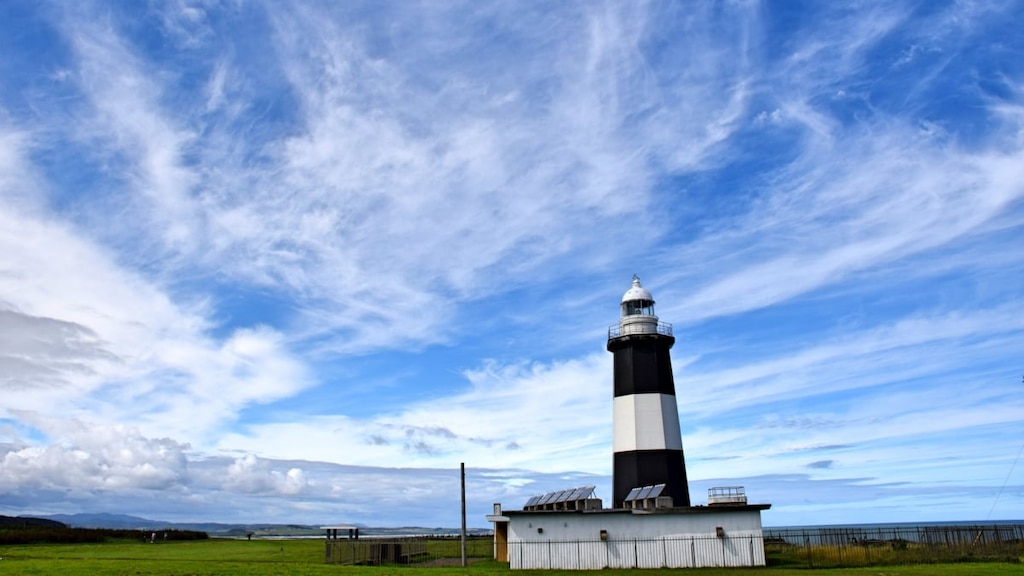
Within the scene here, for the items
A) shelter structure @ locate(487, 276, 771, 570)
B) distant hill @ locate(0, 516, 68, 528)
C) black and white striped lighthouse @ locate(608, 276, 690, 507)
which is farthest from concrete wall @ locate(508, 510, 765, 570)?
distant hill @ locate(0, 516, 68, 528)

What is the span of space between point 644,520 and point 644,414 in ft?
20.4

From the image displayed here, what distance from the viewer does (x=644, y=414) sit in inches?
1478

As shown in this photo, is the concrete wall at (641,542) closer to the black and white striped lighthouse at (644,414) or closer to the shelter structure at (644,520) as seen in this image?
the shelter structure at (644,520)

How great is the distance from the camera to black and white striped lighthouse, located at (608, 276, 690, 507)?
36812 millimetres

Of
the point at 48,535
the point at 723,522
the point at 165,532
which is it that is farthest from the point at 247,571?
the point at 165,532

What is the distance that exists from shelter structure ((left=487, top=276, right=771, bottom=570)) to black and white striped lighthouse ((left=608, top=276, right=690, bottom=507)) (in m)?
0.05

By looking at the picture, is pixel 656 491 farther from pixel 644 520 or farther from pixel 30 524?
pixel 30 524

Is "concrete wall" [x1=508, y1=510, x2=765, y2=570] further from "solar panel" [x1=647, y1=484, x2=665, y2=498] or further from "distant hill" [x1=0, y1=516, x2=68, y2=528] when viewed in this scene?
"distant hill" [x1=0, y1=516, x2=68, y2=528]

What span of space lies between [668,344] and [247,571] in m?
23.0

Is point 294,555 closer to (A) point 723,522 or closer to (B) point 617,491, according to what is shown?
(B) point 617,491

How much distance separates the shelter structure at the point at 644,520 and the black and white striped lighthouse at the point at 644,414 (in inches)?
2.0

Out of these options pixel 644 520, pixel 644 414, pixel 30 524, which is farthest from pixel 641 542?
pixel 30 524

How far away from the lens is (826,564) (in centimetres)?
3303

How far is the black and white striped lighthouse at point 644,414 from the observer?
121 feet
